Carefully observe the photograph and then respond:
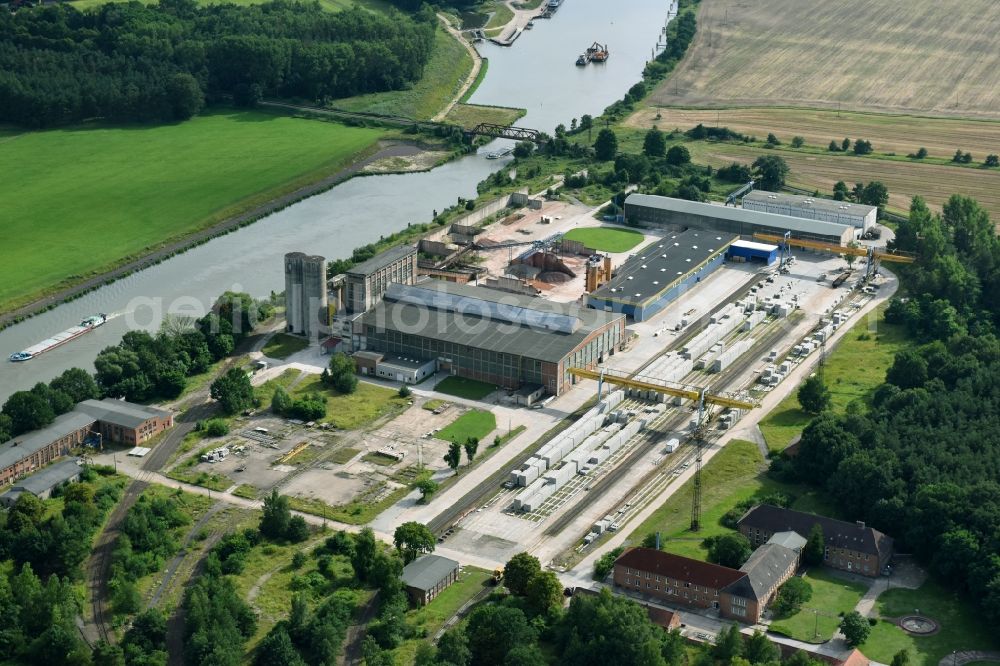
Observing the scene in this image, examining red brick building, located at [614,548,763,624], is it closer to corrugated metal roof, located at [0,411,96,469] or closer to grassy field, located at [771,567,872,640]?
grassy field, located at [771,567,872,640]

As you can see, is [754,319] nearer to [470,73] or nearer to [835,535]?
[835,535]

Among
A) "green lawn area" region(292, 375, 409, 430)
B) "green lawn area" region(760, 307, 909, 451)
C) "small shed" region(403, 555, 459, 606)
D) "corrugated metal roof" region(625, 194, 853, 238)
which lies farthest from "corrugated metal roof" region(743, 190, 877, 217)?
"small shed" region(403, 555, 459, 606)

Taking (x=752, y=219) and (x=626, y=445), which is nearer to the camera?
(x=626, y=445)

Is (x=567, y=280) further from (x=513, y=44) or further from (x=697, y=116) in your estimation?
(x=513, y=44)

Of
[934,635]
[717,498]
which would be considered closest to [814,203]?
[717,498]

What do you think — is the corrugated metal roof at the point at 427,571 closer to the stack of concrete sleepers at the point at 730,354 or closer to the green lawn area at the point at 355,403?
the green lawn area at the point at 355,403

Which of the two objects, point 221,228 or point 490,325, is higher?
point 490,325

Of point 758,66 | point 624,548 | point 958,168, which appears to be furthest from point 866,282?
point 758,66
